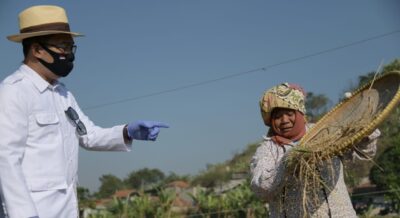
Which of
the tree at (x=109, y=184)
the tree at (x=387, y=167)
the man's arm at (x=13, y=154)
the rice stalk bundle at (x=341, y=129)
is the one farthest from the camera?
the tree at (x=109, y=184)

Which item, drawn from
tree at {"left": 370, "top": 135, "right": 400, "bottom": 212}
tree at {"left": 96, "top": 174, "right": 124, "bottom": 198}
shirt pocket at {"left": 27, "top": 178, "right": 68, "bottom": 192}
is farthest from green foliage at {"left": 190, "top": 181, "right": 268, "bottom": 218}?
tree at {"left": 96, "top": 174, "right": 124, "bottom": 198}

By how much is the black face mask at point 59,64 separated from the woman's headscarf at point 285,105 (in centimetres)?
97

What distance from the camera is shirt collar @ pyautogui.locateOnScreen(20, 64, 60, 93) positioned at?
249 cm

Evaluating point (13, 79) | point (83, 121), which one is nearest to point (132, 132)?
point (83, 121)

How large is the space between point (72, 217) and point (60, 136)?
33 cm

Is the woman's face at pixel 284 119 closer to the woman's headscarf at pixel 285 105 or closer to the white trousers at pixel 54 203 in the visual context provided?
the woman's headscarf at pixel 285 105

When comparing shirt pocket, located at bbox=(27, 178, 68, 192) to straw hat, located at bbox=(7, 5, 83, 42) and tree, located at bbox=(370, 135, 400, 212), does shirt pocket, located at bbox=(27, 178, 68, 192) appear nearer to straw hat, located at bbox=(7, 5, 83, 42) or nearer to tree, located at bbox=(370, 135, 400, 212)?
straw hat, located at bbox=(7, 5, 83, 42)

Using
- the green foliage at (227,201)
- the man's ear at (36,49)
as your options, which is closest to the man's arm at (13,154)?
the man's ear at (36,49)

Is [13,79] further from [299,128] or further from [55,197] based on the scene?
[299,128]

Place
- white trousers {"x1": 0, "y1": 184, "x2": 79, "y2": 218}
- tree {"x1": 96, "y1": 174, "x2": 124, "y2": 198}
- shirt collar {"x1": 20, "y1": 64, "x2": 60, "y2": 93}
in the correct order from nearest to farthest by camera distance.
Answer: white trousers {"x1": 0, "y1": 184, "x2": 79, "y2": 218}, shirt collar {"x1": 20, "y1": 64, "x2": 60, "y2": 93}, tree {"x1": 96, "y1": 174, "x2": 124, "y2": 198}

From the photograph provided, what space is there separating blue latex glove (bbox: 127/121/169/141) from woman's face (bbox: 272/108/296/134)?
557 mm

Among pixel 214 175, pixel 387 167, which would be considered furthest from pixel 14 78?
pixel 214 175

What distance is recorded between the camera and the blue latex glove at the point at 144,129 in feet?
9.21

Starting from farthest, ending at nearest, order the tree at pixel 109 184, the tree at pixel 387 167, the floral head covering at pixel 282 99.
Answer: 1. the tree at pixel 109 184
2. the tree at pixel 387 167
3. the floral head covering at pixel 282 99
